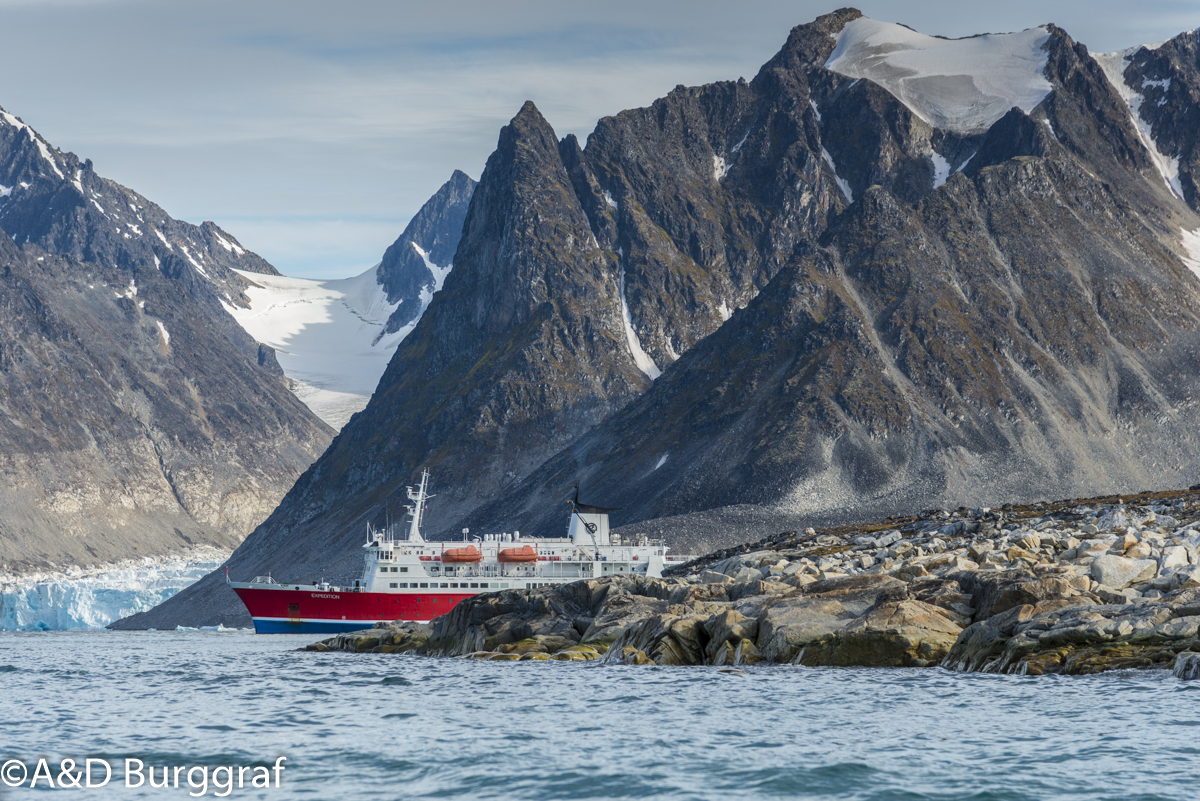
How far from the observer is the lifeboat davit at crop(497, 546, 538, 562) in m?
118

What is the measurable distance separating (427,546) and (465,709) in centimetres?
7649

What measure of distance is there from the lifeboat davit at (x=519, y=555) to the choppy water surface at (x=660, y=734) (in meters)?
61.7

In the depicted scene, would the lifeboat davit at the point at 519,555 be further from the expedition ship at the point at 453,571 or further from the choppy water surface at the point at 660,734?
the choppy water surface at the point at 660,734

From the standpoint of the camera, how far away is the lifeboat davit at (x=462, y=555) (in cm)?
11825

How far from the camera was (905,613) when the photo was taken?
2069 inches

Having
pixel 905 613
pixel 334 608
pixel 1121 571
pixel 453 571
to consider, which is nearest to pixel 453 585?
pixel 453 571

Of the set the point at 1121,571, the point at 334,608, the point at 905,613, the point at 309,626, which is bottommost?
the point at 309,626

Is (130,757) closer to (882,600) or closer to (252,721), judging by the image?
(252,721)

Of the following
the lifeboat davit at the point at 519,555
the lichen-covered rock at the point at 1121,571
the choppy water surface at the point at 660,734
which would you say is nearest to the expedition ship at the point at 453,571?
the lifeboat davit at the point at 519,555

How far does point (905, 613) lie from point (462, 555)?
70838 millimetres

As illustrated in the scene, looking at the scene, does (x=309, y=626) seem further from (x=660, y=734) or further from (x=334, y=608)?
(x=660, y=734)

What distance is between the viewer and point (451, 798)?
95.9ft

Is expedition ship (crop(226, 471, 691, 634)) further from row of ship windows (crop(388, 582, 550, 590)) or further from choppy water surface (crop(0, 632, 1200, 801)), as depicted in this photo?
choppy water surface (crop(0, 632, 1200, 801))

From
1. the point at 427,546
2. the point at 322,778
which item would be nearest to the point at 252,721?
the point at 322,778
